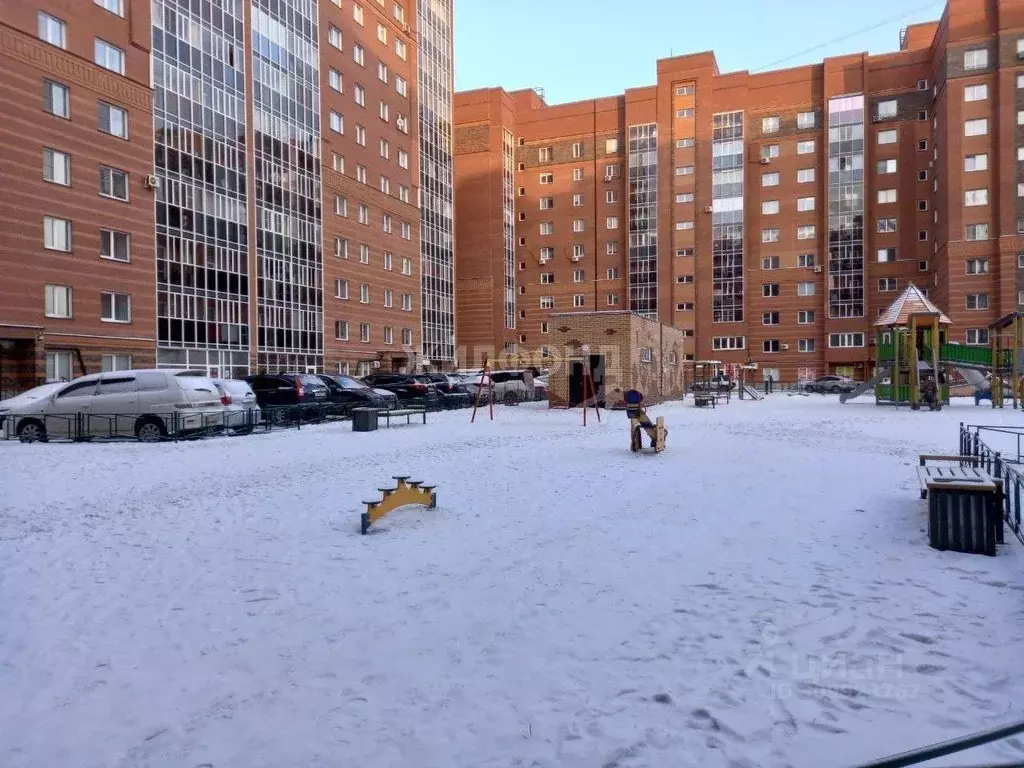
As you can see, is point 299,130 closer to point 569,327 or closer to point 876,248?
point 569,327

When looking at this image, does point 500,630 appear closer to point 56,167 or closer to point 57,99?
point 56,167

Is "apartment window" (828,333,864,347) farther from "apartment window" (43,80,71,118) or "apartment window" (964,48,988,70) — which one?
"apartment window" (43,80,71,118)

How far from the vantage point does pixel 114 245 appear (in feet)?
97.9

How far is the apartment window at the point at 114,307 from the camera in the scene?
95.7 ft

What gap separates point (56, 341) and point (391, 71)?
108 ft

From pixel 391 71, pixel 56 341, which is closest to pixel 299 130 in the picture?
pixel 391 71

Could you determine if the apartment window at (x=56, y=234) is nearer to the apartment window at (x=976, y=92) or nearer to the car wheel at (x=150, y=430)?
the car wheel at (x=150, y=430)

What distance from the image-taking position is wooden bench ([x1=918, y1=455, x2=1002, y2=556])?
6.29 m

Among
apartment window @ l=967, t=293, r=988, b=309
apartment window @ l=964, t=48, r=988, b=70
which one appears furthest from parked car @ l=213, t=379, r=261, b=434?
apartment window @ l=964, t=48, r=988, b=70

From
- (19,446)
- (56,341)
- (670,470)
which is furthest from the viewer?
(56,341)

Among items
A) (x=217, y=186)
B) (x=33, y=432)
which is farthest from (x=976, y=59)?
(x=33, y=432)

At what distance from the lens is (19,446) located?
1612 cm

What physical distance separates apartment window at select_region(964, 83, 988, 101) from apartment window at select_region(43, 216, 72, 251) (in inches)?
2331

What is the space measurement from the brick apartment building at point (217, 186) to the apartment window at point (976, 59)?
134ft
